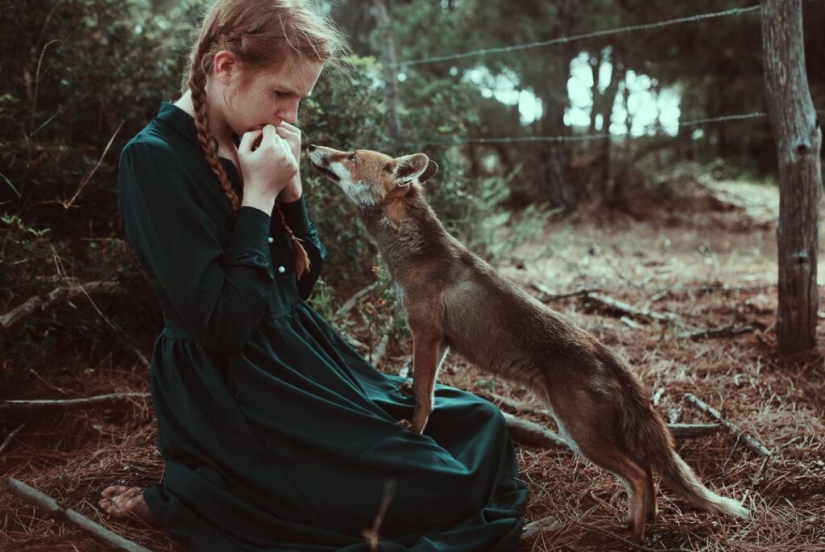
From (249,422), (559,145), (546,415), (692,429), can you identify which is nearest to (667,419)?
(692,429)

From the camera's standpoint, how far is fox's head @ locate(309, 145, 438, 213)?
11.7ft

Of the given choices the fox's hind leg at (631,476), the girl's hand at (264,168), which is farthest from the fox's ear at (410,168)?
the fox's hind leg at (631,476)

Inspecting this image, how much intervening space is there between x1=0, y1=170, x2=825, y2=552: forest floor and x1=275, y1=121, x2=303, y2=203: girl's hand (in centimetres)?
152

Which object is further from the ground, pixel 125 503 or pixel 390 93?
pixel 390 93

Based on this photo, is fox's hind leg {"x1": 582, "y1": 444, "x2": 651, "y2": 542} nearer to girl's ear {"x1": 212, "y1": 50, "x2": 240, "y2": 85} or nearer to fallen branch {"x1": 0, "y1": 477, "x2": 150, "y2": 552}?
fallen branch {"x1": 0, "y1": 477, "x2": 150, "y2": 552}

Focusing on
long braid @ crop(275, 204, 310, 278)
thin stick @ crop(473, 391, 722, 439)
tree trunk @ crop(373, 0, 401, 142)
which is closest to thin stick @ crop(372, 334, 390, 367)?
thin stick @ crop(473, 391, 722, 439)

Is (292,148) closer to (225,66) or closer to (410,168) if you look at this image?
(225,66)

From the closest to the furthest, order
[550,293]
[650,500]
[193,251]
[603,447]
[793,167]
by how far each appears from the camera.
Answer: [193,251]
[603,447]
[650,500]
[793,167]
[550,293]

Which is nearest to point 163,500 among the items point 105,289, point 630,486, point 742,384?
point 630,486

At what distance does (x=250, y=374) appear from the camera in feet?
7.79

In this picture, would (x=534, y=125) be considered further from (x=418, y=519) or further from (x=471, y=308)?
(x=418, y=519)

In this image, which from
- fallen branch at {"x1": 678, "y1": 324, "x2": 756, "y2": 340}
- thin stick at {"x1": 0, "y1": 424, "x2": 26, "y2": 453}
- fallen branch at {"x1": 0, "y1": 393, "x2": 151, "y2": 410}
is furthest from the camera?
fallen branch at {"x1": 678, "y1": 324, "x2": 756, "y2": 340}

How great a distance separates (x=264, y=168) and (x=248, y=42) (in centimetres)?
48

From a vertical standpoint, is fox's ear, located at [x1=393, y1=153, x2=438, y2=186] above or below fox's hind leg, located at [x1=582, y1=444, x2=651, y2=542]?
above
